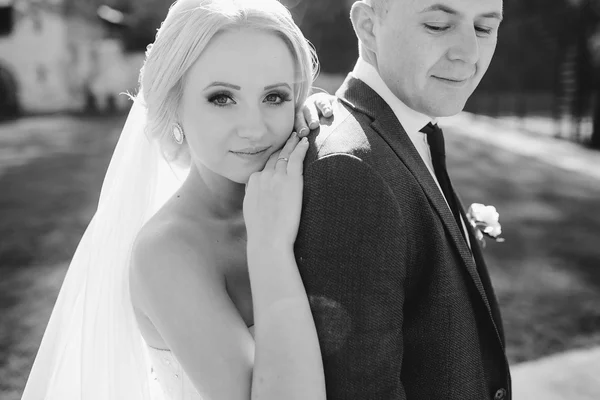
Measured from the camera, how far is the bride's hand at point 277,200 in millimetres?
1644

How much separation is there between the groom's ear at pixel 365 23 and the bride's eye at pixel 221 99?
486 millimetres

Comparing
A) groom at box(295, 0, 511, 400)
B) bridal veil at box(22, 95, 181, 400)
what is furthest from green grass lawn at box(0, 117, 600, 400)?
groom at box(295, 0, 511, 400)

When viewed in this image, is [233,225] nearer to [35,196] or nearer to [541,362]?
[541,362]

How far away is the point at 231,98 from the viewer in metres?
1.84

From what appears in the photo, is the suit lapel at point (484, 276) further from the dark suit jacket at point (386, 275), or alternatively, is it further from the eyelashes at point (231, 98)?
the eyelashes at point (231, 98)

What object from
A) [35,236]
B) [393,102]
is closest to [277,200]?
[393,102]

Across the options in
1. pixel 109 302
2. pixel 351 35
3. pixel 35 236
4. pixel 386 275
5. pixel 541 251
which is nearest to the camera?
pixel 386 275

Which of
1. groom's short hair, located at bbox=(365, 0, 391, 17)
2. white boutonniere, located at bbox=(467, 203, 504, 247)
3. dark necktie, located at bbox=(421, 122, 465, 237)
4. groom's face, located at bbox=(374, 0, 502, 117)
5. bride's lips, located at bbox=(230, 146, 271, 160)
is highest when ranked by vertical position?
groom's short hair, located at bbox=(365, 0, 391, 17)

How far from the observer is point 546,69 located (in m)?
25.4

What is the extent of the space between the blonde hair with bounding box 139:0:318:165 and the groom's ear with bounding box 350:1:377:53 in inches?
7.2

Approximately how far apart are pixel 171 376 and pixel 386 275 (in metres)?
1.12

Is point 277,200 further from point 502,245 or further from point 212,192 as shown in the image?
point 502,245

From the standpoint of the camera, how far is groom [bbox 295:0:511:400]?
1.52m

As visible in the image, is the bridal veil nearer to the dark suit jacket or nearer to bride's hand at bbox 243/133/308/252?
bride's hand at bbox 243/133/308/252
